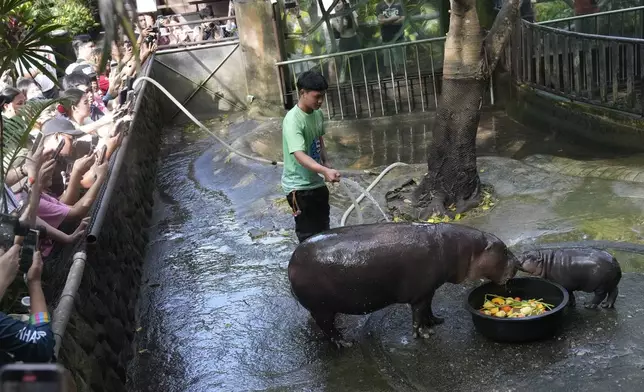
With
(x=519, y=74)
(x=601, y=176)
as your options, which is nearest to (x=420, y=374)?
(x=601, y=176)

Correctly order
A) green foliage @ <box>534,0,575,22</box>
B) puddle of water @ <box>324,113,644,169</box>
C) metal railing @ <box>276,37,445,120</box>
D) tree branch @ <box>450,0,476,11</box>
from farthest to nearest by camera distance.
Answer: metal railing @ <box>276,37,445,120</box>, green foliage @ <box>534,0,575,22</box>, puddle of water @ <box>324,113,644,169</box>, tree branch @ <box>450,0,476,11</box>

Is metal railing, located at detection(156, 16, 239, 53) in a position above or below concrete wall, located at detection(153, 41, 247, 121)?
above

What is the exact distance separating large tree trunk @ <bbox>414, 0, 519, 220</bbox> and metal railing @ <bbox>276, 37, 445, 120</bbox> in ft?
15.2

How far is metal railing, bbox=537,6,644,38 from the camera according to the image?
37.0ft

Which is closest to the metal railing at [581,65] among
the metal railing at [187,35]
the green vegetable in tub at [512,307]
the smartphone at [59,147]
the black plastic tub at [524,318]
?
the black plastic tub at [524,318]

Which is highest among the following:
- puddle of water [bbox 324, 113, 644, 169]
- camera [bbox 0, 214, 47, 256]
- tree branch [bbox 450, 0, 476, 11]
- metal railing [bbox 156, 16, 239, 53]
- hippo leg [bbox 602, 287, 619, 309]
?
tree branch [bbox 450, 0, 476, 11]

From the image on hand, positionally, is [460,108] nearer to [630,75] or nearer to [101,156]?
[630,75]

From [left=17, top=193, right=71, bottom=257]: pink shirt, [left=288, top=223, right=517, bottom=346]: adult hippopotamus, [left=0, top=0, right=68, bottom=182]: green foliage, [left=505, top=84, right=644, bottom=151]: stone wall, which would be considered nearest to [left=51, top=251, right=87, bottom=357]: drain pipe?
[left=17, top=193, right=71, bottom=257]: pink shirt

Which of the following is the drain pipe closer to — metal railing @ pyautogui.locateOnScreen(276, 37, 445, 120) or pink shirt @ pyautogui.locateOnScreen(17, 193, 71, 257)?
pink shirt @ pyautogui.locateOnScreen(17, 193, 71, 257)

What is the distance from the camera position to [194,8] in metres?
21.1

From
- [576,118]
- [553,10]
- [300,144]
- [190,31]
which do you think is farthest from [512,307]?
[190,31]

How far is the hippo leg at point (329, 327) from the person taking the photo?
4.98 m

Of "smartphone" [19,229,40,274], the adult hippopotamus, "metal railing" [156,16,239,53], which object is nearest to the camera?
"smartphone" [19,229,40,274]

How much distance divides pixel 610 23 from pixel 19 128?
9.68 meters
